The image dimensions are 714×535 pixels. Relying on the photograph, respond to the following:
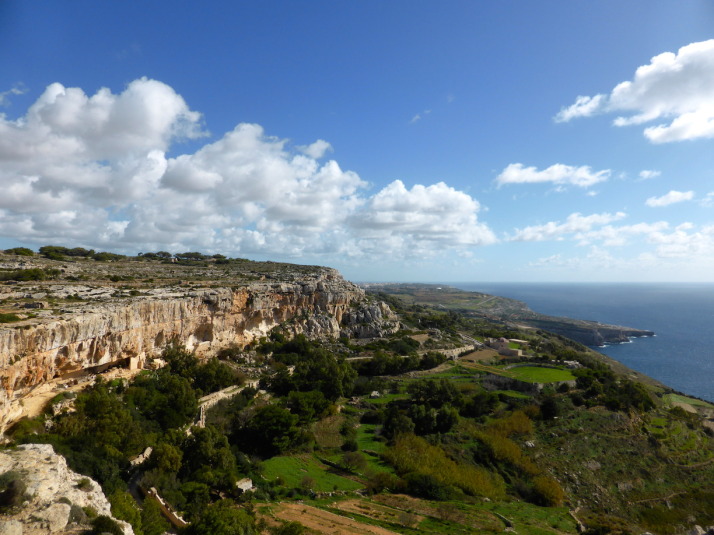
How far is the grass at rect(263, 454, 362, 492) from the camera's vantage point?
19.1m

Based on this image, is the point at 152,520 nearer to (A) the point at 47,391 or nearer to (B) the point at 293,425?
(A) the point at 47,391

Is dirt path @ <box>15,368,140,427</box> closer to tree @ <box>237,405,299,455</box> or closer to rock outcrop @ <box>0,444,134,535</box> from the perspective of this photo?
rock outcrop @ <box>0,444,134,535</box>

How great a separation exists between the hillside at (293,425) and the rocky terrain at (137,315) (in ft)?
0.45

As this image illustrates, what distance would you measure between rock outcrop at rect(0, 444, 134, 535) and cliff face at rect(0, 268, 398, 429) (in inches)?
165

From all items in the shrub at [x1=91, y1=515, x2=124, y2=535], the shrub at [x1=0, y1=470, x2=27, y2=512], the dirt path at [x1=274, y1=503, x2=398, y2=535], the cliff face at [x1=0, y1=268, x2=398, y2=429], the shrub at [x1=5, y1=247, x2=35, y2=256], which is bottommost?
the dirt path at [x1=274, y1=503, x2=398, y2=535]

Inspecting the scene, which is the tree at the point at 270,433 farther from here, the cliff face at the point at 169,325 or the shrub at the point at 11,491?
the shrub at the point at 11,491

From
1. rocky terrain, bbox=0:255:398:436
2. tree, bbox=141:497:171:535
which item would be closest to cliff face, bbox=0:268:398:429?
rocky terrain, bbox=0:255:398:436

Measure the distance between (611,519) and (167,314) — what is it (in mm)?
30281

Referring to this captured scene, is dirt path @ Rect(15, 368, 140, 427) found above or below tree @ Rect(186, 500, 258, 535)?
above

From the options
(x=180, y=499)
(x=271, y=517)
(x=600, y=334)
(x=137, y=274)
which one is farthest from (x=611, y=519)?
(x=600, y=334)

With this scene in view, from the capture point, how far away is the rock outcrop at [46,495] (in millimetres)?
8852

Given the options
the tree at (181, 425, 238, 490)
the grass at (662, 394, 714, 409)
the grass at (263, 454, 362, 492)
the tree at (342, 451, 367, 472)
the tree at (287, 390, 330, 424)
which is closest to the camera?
the tree at (181, 425, 238, 490)

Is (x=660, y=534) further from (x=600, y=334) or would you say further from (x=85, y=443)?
(x=600, y=334)

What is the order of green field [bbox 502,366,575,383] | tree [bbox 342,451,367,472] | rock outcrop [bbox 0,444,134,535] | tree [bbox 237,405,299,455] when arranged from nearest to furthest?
rock outcrop [bbox 0,444,134,535] → tree [bbox 342,451,367,472] → tree [bbox 237,405,299,455] → green field [bbox 502,366,575,383]
